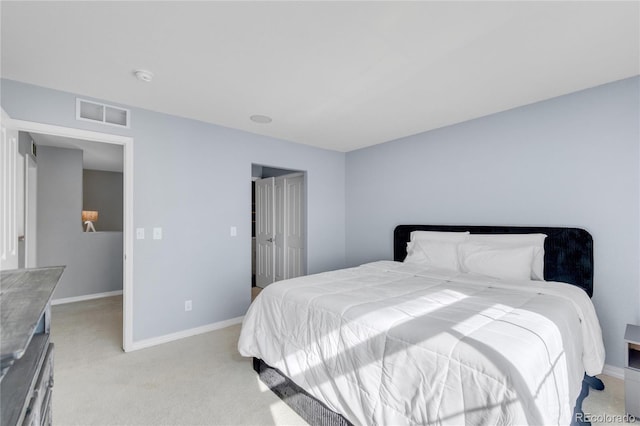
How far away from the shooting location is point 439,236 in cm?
337

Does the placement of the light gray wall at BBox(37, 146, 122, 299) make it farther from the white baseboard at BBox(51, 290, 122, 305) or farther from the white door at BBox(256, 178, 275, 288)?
the white door at BBox(256, 178, 275, 288)

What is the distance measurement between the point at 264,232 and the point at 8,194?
3.51 m

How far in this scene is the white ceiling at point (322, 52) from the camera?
1.61 metres

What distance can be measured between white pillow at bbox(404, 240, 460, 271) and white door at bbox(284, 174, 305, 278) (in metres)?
1.74

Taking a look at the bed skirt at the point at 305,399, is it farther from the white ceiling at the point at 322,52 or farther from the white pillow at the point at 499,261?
the white ceiling at the point at 322,52

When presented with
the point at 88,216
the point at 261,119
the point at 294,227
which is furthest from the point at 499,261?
the point at 88,216

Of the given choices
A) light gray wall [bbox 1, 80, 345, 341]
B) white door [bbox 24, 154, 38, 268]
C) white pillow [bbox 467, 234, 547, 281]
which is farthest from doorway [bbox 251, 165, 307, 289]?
white door [bbox 24, 154, 38, 268]

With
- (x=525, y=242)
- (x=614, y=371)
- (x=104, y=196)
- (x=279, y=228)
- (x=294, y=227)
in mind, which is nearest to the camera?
(x=614, y=371)

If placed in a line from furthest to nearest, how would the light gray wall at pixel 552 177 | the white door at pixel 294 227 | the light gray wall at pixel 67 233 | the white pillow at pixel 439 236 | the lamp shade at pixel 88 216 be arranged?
the lamp shade at pixel 88 216 → the white door at pixel 294 227 → the light gray wall at pixel 67 233 → the white pillow at pixel 439 236 → the light gray wall at pixel 552 177

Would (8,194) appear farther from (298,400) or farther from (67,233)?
(67,233)

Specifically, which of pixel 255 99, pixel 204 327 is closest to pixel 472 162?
pixel 255 99

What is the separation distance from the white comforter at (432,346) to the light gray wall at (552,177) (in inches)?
20.4

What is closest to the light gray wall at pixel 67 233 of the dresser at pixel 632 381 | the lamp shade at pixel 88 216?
the lamp shade at pixel 88 216

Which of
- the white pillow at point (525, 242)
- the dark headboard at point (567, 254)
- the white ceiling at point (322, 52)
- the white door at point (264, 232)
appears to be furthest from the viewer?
the white door at point (264, 232)
